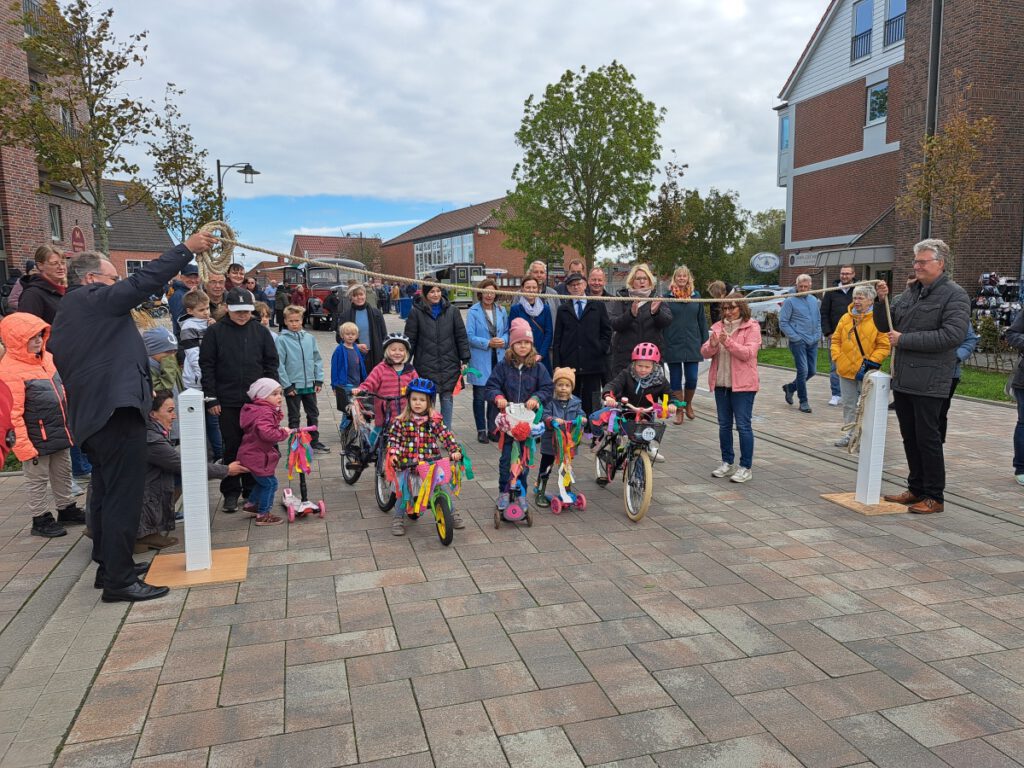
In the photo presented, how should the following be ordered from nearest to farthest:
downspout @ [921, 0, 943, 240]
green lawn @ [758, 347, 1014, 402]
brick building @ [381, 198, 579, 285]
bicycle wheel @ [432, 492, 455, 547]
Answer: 1. bicycle wheel @ [432, 492, 455, 547]
2. green lawn @ [758, 347, 1014, 402]
3. downspout @ [921, 0, 943, 240]
4. brick building @ [381, 198, 579, 285]

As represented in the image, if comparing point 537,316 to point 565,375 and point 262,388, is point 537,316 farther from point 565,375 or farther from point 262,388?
point 262,388

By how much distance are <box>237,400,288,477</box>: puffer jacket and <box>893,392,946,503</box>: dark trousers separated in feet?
15.7

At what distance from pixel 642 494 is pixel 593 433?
3.51 ft

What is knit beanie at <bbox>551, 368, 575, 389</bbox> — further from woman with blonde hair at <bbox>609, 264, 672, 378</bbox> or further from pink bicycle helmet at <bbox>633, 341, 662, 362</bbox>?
woman with blonde hair at <bbox>609, 264, 672, 378</bbox>

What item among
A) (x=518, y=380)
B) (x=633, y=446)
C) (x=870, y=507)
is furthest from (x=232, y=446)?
(x=870, y=507)

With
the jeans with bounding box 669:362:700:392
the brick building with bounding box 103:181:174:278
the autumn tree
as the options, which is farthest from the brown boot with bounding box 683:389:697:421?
the brick building with bounding box 103:181:174:278

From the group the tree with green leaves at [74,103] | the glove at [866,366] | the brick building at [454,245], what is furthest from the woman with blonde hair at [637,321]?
the brick building at [454,245]

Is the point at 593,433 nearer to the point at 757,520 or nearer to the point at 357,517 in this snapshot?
the point at 757,520

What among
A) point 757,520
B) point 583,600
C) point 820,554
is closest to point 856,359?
point 757,520

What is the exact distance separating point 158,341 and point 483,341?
3612 millimetres

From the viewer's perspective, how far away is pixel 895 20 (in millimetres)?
27000

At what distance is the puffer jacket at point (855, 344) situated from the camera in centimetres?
773

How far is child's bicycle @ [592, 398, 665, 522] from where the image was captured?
5.60m

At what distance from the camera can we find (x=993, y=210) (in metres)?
21.7
